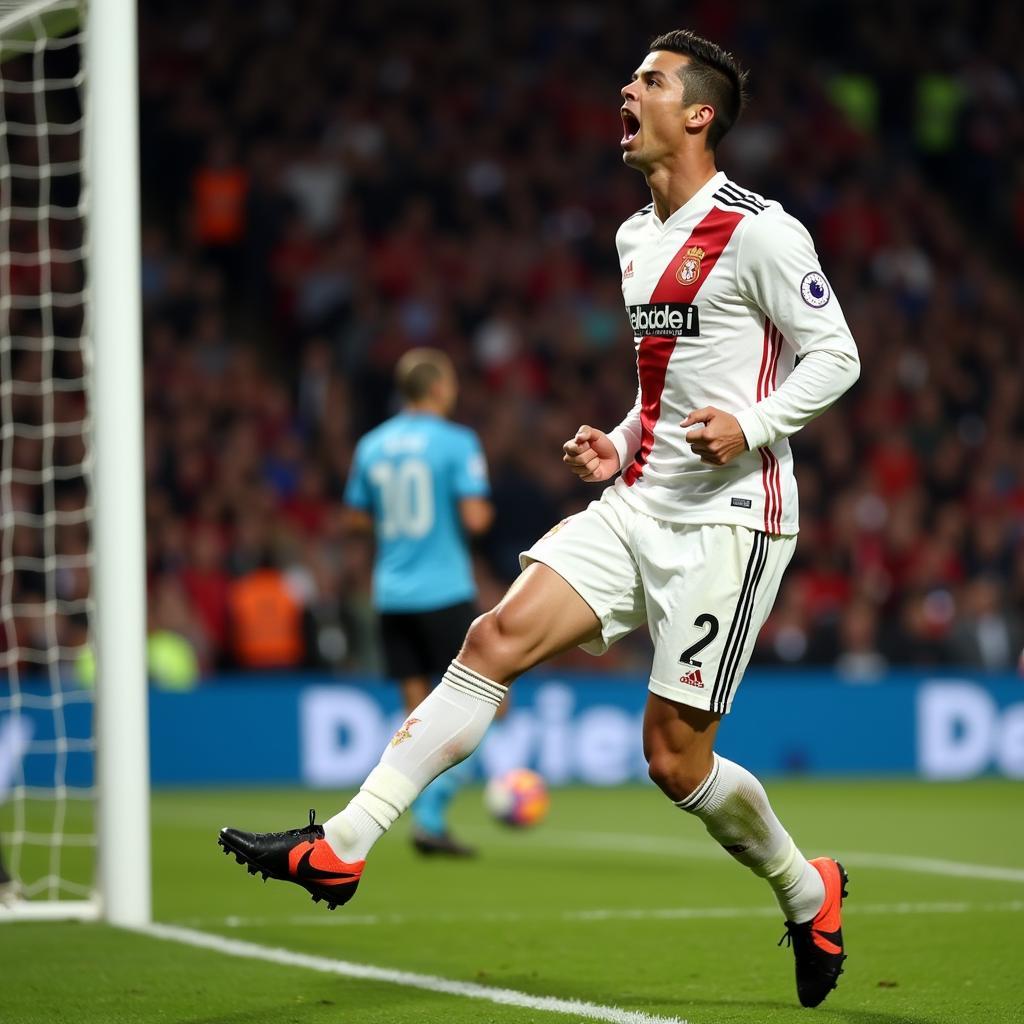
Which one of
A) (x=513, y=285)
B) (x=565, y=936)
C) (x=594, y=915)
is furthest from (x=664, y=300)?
(x=513, y=285)

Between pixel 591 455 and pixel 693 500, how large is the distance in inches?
10.6

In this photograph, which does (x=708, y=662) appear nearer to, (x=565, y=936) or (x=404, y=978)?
(x=404, y=978)

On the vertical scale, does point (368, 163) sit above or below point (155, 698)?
above

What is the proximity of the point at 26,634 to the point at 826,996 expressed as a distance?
929 cm

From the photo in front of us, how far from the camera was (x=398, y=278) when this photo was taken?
16.9m

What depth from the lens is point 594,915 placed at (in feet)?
22.0

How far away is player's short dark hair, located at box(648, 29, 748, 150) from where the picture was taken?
4742 millimetres

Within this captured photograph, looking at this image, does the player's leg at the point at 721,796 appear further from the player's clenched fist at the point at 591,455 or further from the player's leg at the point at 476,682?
the player's clenched fist at the point at 591,455

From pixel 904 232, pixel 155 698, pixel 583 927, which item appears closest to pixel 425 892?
pixel 583 927

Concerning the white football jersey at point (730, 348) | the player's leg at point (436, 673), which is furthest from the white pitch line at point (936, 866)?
the white football jersey at point (730, 348)

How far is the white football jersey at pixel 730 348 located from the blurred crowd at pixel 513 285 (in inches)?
360

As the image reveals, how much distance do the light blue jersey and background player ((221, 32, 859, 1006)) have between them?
3777 mm

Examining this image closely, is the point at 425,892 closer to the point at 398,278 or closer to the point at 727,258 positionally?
the point at 727,258

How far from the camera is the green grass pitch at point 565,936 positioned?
188 inches
